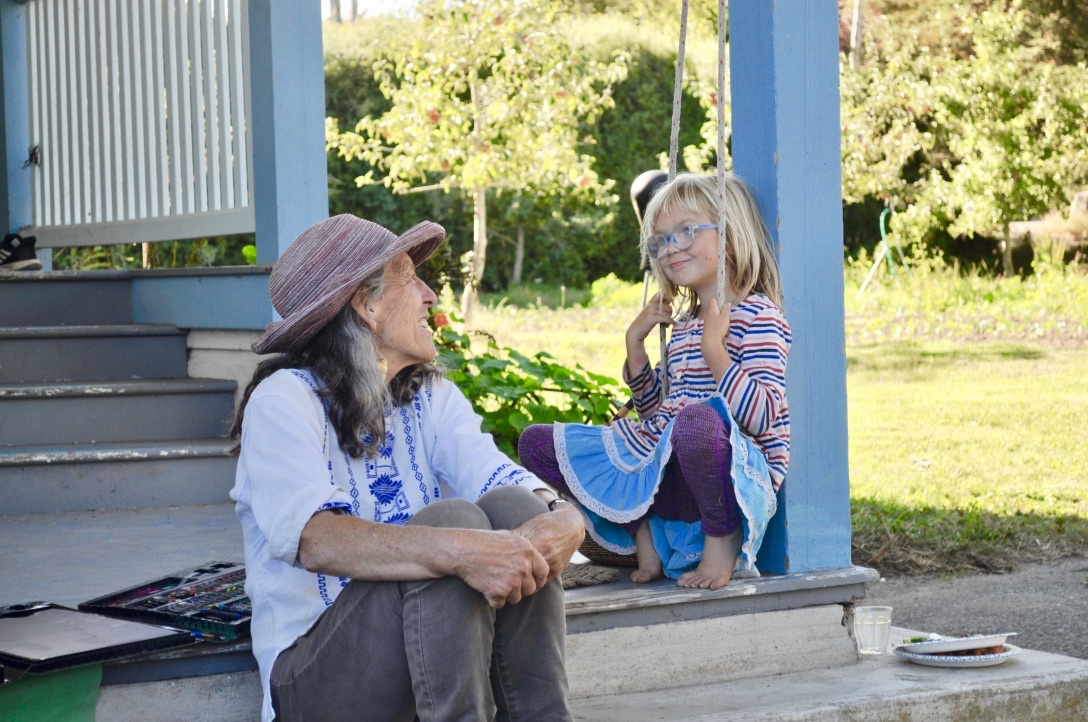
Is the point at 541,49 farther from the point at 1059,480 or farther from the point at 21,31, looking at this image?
the point at 1059,480

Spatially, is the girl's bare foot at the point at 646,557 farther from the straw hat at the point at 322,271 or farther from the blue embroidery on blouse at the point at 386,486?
the straw hat at the point at 322,271

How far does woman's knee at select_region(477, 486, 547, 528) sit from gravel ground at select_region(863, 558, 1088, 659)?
7.33ft

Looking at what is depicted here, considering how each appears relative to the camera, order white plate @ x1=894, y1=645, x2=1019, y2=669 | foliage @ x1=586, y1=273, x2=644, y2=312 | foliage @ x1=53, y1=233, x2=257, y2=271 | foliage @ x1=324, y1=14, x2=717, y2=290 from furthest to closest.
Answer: foliage @ x1=324, y1=14, x2=717, y2=290
foliage @ x1=586, y1=273, x2=644, y2=312
foliage @ x1=53, y1=233, x2=257, y2=271
white plate @ x1=894, y1=645, x2=1019, y2=669

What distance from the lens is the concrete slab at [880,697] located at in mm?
2643

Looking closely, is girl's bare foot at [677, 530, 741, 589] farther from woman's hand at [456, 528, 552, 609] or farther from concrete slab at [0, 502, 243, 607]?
concrete slab at [0, 502, 243, 607]

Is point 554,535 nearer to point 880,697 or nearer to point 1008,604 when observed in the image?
point 880,697

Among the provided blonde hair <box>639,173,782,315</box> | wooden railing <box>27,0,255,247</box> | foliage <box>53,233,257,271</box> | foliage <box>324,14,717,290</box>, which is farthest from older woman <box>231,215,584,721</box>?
foliage <box>324,14,717,290</box>

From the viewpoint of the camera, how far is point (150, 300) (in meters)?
4.99

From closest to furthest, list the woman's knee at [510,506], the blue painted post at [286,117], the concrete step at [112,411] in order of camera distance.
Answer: the woman's knee at [510,506]
the blue painted post at [286,117]
the concrete step at [112,411]

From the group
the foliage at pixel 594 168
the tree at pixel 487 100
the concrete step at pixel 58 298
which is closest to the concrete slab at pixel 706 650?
the concrete step at pixel 58 298

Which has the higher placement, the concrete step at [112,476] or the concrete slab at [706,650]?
the concrete step at [112,476]

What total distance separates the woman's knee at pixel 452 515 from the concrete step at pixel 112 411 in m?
2.27

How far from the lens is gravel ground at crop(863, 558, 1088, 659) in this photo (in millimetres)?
4012

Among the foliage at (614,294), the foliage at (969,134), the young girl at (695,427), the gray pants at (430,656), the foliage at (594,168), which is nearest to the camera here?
the gray pants at (430,656)
